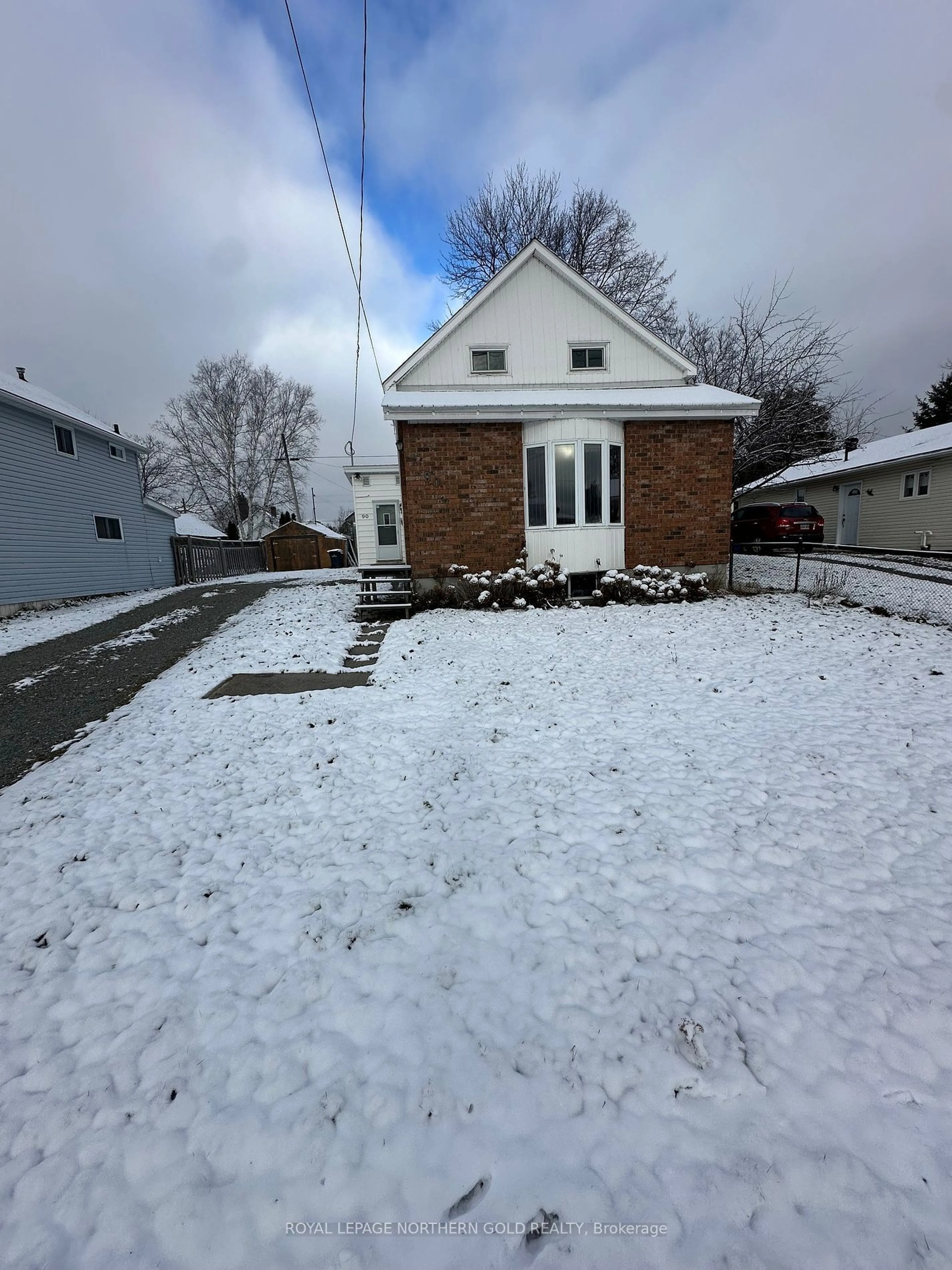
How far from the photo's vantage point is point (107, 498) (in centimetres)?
1558

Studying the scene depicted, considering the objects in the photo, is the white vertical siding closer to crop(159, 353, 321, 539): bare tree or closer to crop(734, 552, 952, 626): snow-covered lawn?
crop(734, 552, 952, 626): snow-covered lawn

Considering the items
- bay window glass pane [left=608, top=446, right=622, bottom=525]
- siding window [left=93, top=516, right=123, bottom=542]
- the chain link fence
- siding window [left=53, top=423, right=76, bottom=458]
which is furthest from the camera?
siding window [left=93, top=516, right=123, bottom=542]

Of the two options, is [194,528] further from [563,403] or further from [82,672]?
[563,403]

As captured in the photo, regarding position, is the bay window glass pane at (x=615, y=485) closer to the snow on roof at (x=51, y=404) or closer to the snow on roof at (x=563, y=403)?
the snow on roof at (x=563, y=403)

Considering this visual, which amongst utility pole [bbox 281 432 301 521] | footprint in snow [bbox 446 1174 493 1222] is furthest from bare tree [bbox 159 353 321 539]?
footprint in snow [bbox 446 1174 493 1222]

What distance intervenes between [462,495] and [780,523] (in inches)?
474

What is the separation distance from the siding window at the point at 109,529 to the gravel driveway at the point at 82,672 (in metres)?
5.26

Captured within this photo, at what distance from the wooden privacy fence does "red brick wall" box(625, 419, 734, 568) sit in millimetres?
17022

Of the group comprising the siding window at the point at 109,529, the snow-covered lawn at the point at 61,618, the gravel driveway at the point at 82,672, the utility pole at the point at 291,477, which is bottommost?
the gravel driveway at the point at 82,672

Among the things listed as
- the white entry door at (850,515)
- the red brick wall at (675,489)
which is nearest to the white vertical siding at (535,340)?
the red brick wall at (675,489)

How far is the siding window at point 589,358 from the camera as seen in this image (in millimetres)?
11484

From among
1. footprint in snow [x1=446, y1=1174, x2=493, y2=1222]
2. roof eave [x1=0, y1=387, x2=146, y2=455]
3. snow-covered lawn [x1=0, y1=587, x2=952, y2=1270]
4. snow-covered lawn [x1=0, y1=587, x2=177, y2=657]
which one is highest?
roof eave [x1=0, y1=387, x2=146, y2=455]

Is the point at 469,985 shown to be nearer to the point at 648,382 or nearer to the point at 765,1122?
the point at 765,1122

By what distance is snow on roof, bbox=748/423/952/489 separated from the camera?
16.8 meters
